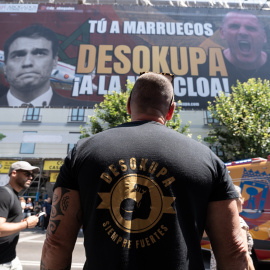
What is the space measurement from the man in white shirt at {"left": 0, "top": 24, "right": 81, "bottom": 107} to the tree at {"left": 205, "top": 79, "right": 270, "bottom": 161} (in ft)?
40.4

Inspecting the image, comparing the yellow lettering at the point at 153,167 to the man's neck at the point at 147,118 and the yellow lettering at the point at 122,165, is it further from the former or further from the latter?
the man's neck at the point at 147,118

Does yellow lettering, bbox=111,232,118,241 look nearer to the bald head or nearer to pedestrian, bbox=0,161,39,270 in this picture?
the bald head

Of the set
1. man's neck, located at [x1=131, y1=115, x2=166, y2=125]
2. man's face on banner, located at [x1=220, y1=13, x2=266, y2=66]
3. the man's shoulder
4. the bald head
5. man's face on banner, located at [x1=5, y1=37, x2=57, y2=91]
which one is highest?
man's face on banner, located at [x1=220, y1=13, x2=266, y2=66]

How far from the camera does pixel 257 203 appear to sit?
5062mm

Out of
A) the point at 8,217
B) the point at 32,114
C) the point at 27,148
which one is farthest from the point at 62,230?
the point at 32,114

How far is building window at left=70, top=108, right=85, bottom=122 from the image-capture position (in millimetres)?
20500

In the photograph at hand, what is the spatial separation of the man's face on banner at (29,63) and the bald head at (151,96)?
21220mm

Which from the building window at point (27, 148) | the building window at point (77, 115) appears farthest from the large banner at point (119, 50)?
the building window at point (27, 148)

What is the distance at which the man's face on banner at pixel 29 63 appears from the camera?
2108cm

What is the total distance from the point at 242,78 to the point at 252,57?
2413mm

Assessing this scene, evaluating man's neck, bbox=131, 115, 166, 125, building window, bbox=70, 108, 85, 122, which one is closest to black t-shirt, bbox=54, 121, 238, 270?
man's neck, bbox=131, 115, 166, 125

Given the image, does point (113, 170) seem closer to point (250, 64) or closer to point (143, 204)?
point (143, 204)

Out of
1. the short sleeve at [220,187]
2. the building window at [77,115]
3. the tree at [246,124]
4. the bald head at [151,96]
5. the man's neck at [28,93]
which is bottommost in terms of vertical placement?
the short sleeve at [220,187]

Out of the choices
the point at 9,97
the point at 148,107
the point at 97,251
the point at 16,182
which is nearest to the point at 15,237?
the point at 16,182
